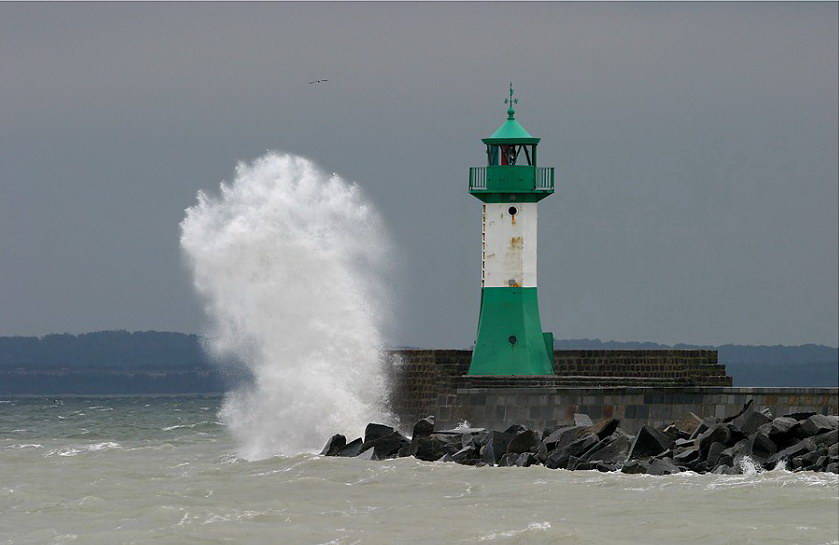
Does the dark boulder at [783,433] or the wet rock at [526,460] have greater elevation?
the dark boulder at [783,433]

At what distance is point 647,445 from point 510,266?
4811mm

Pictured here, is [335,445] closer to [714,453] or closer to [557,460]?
[557,460]

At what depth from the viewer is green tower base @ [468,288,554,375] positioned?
19281mm

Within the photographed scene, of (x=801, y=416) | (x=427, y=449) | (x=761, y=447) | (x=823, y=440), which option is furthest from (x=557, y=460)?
(x=823, y=440)

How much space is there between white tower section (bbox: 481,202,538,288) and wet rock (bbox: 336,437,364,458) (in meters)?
3.42

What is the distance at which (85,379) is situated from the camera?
47906mm

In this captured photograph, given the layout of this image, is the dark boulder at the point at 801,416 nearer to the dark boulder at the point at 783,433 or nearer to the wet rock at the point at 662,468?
the dark boulder at the point at 783,433

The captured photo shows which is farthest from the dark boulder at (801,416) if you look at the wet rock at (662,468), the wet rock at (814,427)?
the wet rock at (662,468)

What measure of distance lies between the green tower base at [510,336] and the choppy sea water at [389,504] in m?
3.11

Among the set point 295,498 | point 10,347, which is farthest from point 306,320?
point 10,347

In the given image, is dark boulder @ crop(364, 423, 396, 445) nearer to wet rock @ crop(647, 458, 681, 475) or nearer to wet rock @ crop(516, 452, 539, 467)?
wet rock @ crop(516, 452, 539, 467)

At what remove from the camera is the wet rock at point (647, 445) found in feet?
49.5

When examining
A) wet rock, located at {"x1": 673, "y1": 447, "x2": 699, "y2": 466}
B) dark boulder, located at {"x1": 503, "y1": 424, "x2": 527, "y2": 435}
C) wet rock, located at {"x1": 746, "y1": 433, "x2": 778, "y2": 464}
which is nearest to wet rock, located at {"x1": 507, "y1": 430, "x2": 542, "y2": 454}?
dark boulder, located at {"x1": 503, "y1": 424, "x2": 527, "y2": 435}

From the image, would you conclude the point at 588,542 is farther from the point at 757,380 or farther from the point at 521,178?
the point at 757,380
